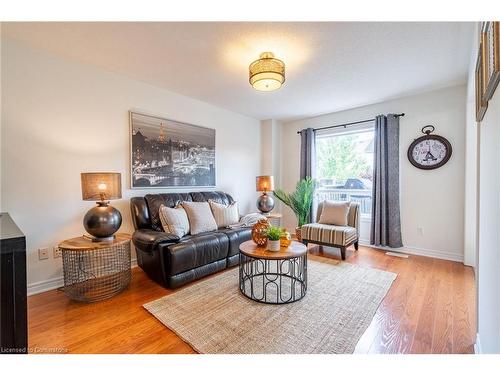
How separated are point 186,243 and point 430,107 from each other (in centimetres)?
382

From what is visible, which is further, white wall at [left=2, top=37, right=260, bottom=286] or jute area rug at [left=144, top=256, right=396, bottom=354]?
white wall at [left=2, top=37, right=260, bottom=286]

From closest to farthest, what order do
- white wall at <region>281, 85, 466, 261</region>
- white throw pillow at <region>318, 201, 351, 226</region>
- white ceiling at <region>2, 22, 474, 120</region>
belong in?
white ceiling at <region>2, 22, 474, 120</region> → white wall at <region>281, 85, 466, 261</region> → white throw pillow at <region>318, 201, 351, 226</region>

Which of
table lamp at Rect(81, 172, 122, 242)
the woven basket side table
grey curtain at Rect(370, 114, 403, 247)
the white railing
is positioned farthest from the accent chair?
table lamp at Rect(81, 172, 122, 242)

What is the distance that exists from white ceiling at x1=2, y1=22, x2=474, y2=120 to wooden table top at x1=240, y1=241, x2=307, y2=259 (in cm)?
190

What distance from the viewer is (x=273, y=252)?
210 cm

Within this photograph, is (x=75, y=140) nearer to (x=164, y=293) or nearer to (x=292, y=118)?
(x=164, y=293)

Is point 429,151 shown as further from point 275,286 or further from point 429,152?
point 275,286

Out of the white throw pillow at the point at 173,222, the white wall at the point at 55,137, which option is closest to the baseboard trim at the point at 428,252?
the white throw pillow at the point at 173,222

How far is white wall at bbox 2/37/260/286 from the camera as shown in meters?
2.14

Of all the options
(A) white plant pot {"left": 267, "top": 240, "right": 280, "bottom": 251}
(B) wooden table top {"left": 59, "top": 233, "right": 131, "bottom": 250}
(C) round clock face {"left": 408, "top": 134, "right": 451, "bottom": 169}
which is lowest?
(A) white plant pot {"left": 267, "top": 240, "right": 280, "bottom": 251}

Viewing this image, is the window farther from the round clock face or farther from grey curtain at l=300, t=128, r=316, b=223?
the round clock face

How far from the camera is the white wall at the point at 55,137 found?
214 centimetres

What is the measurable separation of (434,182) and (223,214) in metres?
3.07

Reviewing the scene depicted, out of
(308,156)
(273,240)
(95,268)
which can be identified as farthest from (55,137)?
(308,156)
